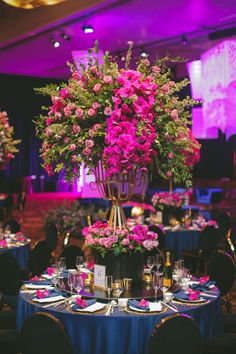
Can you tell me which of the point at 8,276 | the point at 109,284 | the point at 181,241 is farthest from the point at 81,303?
the point at 181,241

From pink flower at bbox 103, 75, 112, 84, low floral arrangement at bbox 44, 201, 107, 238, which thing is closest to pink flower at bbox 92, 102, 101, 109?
pink flower at bbox 103, 75, 112, 84

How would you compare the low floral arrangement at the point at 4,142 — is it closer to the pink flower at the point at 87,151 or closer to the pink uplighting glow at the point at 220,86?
the pink uplighting glow at the point at 220,86

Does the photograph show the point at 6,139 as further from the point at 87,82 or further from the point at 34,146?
the point at 34,146

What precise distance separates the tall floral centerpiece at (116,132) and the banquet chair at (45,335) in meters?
0.93

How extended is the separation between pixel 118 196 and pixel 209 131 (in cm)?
823

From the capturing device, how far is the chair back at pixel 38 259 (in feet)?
19.2

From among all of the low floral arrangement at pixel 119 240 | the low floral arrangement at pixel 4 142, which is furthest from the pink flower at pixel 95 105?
the low floral arrangement at pixel 4 142

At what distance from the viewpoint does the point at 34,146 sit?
22.7 m

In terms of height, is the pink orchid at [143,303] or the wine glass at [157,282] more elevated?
the wine glass at [157,282]

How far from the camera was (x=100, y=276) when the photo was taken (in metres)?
4.09

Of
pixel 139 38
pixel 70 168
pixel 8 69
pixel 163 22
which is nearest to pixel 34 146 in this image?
pixel 8 69

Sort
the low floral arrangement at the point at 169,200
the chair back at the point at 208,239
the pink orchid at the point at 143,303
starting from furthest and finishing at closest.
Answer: the low floral arrangement at the point at 169,200 → the chair back at the point at 208,239 → the pink orchid at the point at 143,303

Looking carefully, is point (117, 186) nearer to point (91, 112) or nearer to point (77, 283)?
point (91, 112)

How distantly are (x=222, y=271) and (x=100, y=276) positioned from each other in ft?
4.88
